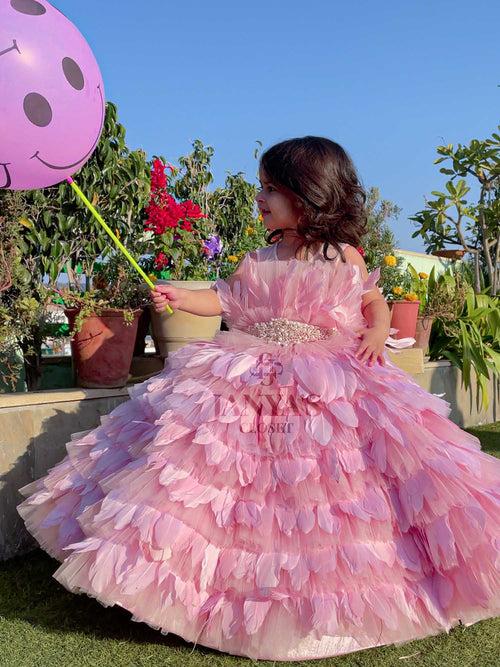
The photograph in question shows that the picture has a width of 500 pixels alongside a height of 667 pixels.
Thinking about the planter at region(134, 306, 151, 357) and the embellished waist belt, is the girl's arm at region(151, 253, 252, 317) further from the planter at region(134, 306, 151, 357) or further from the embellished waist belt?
the planter at region(134, 306, 151, 357)

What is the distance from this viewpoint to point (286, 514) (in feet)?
5.39

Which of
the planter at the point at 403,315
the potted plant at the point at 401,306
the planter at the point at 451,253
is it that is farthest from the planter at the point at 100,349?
the planter at the point at 451,253

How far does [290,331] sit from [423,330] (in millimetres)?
2932

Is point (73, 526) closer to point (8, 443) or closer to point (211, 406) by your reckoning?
point (211, 406)

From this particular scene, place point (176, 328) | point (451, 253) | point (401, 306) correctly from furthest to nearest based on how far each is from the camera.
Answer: point (451, 253)
point (401, 306)
point (176, 328)

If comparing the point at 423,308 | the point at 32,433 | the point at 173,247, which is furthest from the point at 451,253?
the point at 32,433

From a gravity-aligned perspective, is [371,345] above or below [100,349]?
above

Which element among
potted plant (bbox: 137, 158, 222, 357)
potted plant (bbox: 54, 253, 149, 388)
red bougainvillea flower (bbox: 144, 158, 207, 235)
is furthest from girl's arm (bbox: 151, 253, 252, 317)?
red bougainvillea flower (bbox: 144, 158, 207, 235)

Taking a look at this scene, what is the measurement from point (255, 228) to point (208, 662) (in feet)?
13.9

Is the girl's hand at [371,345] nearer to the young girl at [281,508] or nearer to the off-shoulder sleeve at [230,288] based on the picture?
the young girl at [281,508]

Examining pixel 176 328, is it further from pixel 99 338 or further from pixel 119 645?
pixel 119 645

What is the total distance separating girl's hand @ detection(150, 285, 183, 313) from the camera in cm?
208

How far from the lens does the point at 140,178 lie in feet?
12.4

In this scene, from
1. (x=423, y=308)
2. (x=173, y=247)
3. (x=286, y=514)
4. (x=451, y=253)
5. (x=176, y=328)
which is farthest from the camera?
(x=451, y=253)
